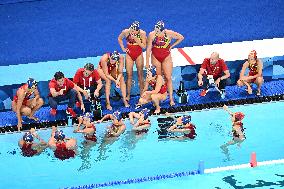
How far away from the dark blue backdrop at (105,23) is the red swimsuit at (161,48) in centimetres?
194

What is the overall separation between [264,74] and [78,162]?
4.07 meters

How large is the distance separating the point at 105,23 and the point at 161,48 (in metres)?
3.19

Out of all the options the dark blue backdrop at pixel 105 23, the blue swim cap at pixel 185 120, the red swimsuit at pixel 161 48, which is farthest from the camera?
the dark blue backdrop at pixel 105 23

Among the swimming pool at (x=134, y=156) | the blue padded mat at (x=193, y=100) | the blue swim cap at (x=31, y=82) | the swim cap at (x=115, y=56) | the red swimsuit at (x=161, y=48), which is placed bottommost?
the swimming pool at (x=134, y=156)

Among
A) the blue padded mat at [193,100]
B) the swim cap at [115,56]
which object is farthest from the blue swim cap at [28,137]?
the swim cap at [115,56]

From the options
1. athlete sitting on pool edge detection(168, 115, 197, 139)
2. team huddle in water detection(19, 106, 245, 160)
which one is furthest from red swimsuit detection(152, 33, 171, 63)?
athlete sitting on pool edge detection(168, 115, 197, 139)

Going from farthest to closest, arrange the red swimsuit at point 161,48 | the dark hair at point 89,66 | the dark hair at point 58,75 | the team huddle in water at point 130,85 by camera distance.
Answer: the red swimsuit at point 161,48
the dark hair at point 89,66
the dark hair at point 58,75
the team huddle in water at point 130,85

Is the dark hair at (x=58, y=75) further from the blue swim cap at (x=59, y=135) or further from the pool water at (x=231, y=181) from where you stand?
the pool water at (x=231, y=181)

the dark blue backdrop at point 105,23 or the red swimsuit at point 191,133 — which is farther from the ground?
the dark blue backdrop at point 105,23

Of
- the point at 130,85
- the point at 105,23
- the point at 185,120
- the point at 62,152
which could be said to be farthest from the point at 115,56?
the point at 105,23

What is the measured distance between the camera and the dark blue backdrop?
14109 mm

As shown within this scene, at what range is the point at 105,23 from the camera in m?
15.0

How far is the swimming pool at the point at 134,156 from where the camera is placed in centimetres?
1064

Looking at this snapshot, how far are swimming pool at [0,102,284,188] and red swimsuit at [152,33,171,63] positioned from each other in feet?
4.13
